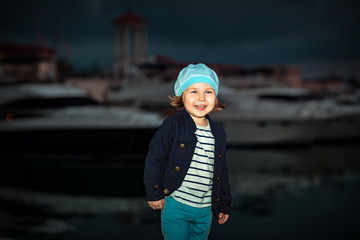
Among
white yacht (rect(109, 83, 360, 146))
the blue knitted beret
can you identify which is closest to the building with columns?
white yacht (rect(109, 83, 360, 146))

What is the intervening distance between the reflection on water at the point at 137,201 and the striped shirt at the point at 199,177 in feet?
9.53

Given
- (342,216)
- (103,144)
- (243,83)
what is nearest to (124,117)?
(103,144)

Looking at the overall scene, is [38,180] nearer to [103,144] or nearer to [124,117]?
[103,144]

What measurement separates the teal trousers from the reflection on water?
2836 mm

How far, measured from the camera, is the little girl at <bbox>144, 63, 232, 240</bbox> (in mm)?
1655

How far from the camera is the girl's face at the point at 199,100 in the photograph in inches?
67.6

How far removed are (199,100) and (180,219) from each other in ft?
1.83

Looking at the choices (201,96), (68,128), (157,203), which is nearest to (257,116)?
(68,128)

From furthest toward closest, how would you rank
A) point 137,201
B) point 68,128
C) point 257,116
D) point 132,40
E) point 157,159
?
point 132,40 < point 257,116 < point 68,128 < point 137,201 < point 157,159

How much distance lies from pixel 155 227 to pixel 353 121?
33.4 feet

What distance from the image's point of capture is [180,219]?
1.68 m

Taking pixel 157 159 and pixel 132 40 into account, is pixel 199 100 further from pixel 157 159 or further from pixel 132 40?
pixel 132 40

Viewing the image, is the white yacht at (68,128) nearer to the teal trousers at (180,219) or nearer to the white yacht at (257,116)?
the white yacht at (257,116)

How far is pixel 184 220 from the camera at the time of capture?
1686 millimetres
